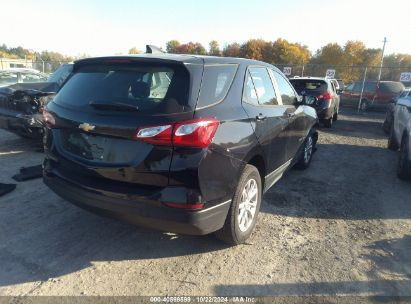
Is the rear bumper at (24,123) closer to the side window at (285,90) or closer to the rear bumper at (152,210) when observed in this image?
the rear bumper at (152,210)

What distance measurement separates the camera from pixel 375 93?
17.0 metres

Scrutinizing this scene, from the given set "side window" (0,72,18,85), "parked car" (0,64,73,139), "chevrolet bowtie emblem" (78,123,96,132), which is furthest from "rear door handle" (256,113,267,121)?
"side window" (0,72,18,85)

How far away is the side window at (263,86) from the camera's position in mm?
3722

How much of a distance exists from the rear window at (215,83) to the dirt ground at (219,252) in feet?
4.96

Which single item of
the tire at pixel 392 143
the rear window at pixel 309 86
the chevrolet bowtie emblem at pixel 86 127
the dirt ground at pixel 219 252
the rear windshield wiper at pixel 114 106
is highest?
the rear window at pixel 309 86

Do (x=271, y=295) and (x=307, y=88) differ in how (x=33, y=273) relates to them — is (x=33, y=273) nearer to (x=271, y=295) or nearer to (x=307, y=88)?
(x=271, y=295)

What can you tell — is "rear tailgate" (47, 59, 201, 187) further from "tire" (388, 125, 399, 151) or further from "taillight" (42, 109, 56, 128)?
"tire" (388, 125, 399, 151)

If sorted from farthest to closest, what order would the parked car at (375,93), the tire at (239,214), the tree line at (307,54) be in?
the tree line at (307,54), the parked car at (375,93), the tire at (239,214)

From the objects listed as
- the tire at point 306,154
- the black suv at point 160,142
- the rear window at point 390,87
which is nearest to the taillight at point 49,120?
the black suv at point 160,142

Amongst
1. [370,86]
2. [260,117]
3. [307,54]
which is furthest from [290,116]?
[307,54]

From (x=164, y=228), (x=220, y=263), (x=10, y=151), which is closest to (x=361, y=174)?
(x=220, y=263)

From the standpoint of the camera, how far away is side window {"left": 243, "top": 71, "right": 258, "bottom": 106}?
339cm

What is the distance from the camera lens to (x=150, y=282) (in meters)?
2.84

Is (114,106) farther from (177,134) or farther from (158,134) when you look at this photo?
(177,134)
